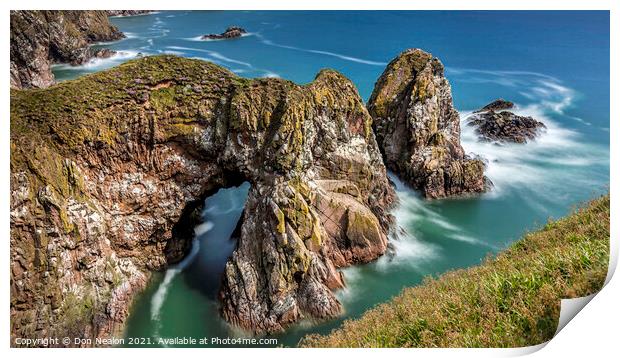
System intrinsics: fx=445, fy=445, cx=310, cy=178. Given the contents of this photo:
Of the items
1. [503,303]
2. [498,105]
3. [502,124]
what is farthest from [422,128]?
[503,303]

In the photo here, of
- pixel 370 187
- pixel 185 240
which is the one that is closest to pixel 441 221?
pixel 370 187

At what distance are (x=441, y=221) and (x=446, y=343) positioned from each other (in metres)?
16.0

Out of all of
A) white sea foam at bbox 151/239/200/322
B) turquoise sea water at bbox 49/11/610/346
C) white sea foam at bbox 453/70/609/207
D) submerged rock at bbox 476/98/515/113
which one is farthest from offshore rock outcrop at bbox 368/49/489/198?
white sea foam at bbox 151/239/200/322

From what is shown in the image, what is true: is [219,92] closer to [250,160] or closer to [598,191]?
[250,160]

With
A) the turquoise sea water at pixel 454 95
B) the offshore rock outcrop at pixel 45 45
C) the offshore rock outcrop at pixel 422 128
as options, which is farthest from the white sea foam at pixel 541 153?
the offshore rock outcrop at pixel 45 45

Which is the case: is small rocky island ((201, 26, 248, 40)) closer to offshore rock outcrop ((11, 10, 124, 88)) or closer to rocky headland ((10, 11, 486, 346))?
rocky headland ((10, 11, 486, 346))

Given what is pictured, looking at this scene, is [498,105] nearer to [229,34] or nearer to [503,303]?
[229,34]

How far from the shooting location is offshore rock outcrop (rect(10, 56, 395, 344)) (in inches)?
535

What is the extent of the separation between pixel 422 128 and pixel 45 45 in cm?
2552

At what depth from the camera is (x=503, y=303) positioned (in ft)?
24.3

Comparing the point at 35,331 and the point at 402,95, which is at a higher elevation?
the point at 402,95

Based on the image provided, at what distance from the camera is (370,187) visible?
20.1 m

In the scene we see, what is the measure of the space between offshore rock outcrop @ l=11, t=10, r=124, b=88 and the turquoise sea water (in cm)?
126

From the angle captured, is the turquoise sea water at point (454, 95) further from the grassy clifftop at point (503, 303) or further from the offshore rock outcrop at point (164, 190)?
the grassy clifftop at point (503, 303)
